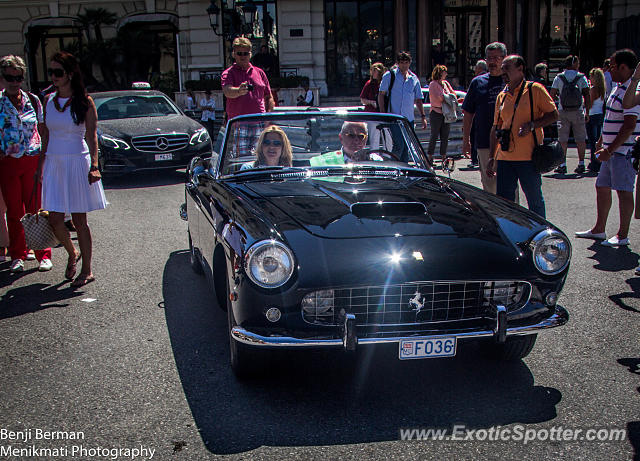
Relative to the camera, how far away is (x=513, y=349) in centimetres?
375

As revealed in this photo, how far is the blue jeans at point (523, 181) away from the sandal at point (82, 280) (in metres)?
3.82

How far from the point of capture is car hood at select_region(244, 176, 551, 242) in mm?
3520

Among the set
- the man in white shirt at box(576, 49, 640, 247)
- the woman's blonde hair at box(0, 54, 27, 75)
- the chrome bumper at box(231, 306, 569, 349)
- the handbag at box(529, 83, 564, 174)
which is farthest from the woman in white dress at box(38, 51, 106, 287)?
the man in white shirt at box(576, 49, 640, 247)

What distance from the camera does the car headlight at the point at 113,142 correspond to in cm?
1094

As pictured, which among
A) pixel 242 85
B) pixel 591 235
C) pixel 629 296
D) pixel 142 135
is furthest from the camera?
pixel 142 135

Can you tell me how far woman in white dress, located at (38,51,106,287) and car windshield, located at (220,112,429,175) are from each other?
4.37 feet

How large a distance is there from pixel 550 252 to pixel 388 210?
900 mm

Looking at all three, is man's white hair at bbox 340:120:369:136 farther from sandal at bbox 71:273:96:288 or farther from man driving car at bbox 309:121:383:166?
sandal at bbox 71:273:96:288

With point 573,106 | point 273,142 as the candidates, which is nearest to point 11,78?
point 273,142

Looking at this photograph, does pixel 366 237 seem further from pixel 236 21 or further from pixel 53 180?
pixel 236 21

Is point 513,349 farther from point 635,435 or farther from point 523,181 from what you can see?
point 523,181

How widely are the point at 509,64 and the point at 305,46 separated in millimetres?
19753

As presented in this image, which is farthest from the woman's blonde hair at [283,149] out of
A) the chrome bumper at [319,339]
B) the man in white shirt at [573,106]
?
the man in white shirt at [573,106]

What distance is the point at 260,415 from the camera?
3238 millimetres
